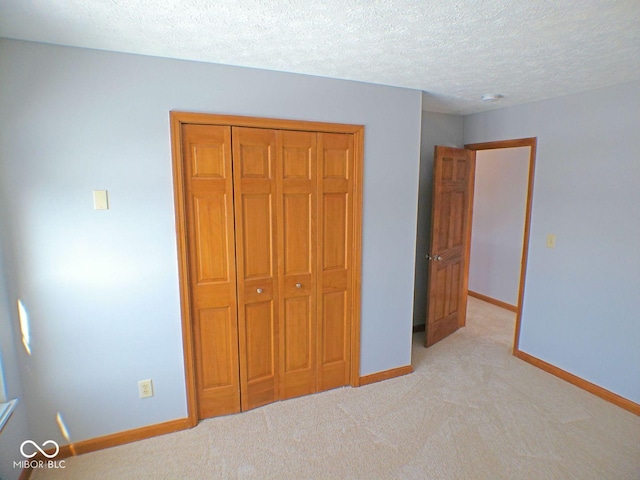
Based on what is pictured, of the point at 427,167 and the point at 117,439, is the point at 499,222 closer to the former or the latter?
the point at 427,167

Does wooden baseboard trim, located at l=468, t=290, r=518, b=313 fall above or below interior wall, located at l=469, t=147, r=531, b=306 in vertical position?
below

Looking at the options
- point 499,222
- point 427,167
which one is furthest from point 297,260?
point 499,222

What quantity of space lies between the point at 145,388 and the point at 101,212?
3.68ft

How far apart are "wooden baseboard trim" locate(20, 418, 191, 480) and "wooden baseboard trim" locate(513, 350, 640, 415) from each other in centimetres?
294

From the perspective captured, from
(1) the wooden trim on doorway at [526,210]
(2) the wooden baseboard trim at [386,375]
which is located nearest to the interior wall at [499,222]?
(1) the wooden trim on doorway at [526,210]

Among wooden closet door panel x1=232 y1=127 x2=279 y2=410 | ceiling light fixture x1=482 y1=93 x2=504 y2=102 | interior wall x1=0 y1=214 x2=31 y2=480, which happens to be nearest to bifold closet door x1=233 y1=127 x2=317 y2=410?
wooden closet door panel x1=232 y1=127 x2=279 y2=410

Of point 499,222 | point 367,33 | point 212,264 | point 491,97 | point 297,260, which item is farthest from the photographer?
point 499,222

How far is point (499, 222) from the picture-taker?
4742mm

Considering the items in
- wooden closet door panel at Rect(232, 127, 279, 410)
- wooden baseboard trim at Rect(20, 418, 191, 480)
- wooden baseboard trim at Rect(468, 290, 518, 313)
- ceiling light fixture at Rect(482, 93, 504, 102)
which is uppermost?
ceiling light fixture at Rect(482, 93, 504, 102)

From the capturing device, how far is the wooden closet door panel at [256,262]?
230cm

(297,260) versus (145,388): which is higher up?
(297,260)

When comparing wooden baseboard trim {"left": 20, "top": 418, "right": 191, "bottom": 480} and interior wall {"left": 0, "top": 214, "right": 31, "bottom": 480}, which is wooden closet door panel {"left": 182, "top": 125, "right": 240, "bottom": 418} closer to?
wooden baseboard trim {"left": 20, "top": 418, "right": 191, "bottom": 480}

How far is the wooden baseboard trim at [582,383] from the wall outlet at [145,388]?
10.3ft

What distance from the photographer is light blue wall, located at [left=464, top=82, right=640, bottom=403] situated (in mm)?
2533
